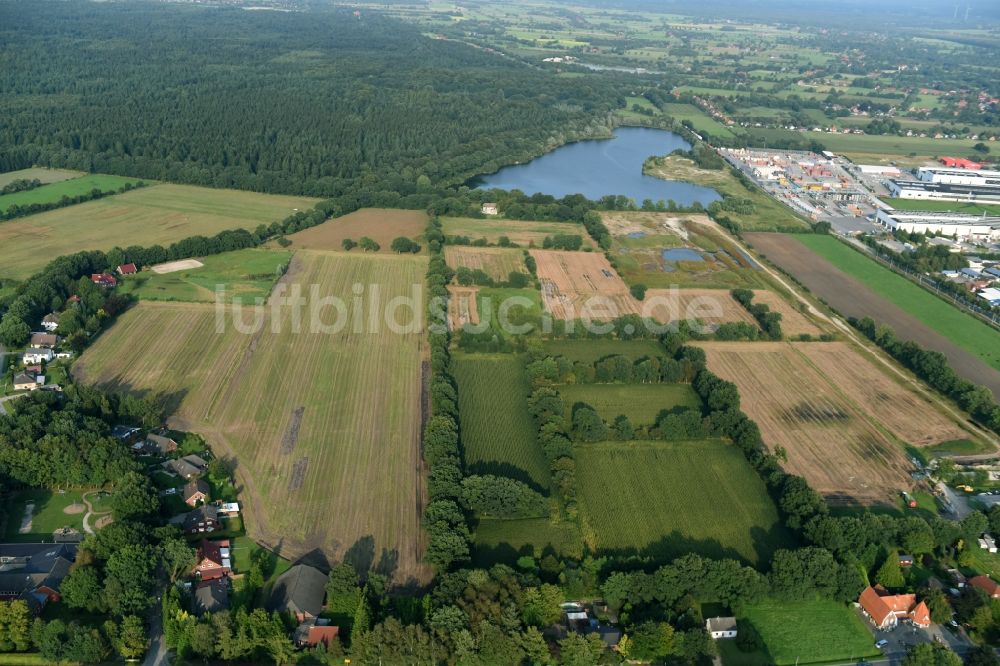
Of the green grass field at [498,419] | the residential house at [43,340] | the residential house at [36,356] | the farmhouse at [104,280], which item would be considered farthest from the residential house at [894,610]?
the farmhouse at [104,280]

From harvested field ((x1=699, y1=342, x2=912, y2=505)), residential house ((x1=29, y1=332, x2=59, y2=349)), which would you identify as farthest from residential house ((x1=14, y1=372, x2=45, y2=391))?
harvested field ((x1=699, y1=342, x2=912, y2=505))

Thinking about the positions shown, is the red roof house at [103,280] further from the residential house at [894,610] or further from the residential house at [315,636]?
the residential house at [894,610]

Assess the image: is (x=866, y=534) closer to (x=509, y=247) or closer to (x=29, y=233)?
(x=509, y=247)

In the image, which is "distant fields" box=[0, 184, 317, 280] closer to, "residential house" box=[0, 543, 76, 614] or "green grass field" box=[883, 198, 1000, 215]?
"residential house" box=[0, 543, 76, 614]

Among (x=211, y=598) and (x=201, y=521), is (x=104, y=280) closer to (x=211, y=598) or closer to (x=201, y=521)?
(x=201, y=521)

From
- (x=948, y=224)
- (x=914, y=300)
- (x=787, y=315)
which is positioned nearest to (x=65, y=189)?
(x=787, y=315)

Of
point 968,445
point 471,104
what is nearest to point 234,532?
point 968,445
